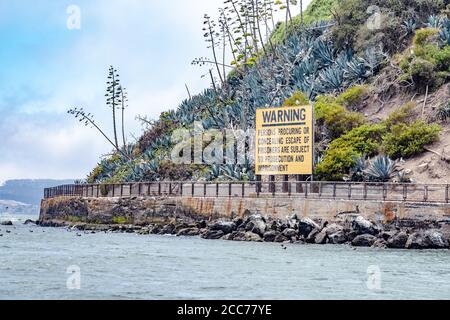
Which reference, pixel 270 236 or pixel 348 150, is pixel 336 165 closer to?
pixel 348 150

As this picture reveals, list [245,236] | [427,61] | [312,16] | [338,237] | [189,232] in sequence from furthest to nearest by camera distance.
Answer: [312,16] < [427,61] < [189,232] < [245,236] < [338,237]

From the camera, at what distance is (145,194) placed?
186 feet

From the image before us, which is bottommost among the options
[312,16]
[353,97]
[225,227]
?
[225,227]

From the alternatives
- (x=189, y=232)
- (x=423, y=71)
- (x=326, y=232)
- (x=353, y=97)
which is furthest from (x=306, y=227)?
(x=353, y=97)

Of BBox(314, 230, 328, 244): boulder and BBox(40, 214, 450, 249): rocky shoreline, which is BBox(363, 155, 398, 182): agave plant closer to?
BBox(40, 214, 450, 249): rocky shoreline

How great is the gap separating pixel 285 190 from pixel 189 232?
17.6 feet

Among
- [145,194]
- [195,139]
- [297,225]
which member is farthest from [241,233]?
[195,139]

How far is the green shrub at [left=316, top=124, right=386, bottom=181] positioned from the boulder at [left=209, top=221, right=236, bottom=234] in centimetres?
737

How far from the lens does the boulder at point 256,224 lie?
151 feet

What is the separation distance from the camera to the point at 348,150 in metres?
54.0

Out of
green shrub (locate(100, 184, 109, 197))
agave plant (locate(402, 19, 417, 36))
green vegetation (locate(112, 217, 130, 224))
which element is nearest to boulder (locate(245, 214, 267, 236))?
green vegetation (locate(112, 217, 130, 224))

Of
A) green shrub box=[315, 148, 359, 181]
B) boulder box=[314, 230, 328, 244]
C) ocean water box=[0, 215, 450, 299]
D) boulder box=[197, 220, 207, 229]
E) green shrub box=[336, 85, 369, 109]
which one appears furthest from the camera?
green shrub box=[336, 85, 369, 109]

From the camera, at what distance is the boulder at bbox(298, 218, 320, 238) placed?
44219 mm

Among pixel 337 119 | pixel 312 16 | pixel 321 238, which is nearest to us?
pixel 321 238
